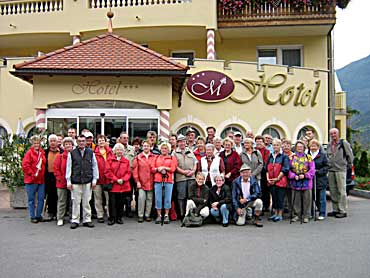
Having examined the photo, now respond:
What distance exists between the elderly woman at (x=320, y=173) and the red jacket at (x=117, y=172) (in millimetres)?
3958

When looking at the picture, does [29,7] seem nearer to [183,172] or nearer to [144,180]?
[144,180]

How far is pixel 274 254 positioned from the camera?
5.86m

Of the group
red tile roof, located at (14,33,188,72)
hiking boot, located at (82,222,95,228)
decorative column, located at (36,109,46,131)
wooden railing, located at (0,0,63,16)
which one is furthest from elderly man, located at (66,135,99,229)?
wooden railing, located at (0,0,63,16)

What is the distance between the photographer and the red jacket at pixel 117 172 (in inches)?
321

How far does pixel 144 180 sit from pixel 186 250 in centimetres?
250

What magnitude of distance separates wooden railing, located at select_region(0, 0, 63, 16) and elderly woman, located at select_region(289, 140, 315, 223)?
14156mm

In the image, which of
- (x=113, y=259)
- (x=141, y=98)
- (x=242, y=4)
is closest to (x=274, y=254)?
(x=113, y=259)

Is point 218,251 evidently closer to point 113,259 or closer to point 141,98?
point 113,259

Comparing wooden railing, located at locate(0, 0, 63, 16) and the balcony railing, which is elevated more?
wooden railing, located at locate(0, 0, 63, 16)

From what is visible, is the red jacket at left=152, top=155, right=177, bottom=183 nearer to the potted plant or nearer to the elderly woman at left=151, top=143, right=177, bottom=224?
the elderly woman at left=151, top=143, right=177, bottom=224

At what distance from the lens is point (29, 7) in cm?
1881

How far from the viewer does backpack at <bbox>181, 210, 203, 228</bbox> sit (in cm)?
776

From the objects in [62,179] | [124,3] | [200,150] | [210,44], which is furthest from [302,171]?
[124,3]

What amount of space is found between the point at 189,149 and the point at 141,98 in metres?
4.80
